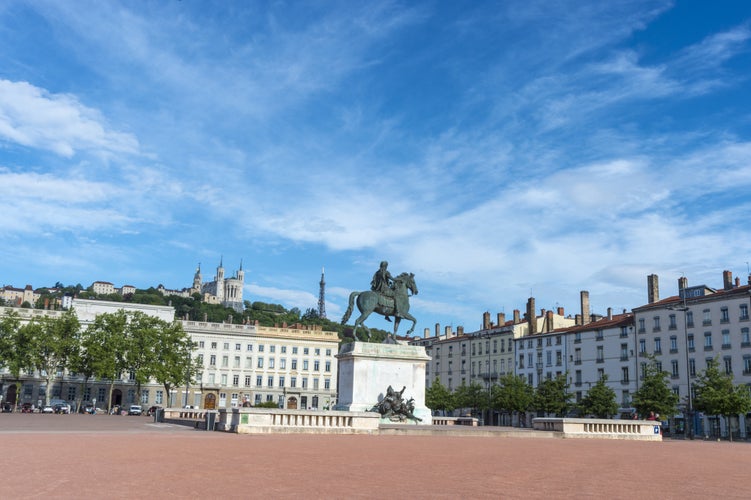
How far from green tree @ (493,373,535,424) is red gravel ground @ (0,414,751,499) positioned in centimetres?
6926

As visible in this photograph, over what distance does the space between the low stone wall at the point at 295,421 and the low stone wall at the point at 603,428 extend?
8.34 metres

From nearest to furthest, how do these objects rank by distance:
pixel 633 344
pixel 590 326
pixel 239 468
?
1. pixel 239 468
2. pixel 633 344
3. pixel 590 326

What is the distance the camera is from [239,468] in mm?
12594

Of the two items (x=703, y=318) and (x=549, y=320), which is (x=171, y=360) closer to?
(x=549, y=320)

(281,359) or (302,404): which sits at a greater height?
(281,359)

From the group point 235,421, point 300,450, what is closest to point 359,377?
point 235,421

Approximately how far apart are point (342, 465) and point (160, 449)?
5.16 m

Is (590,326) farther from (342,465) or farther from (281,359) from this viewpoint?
(342,465)

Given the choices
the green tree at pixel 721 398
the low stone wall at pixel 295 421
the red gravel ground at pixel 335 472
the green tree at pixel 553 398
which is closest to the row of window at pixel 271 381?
the green tree at pixel 553 398

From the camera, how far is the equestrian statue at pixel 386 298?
107ft

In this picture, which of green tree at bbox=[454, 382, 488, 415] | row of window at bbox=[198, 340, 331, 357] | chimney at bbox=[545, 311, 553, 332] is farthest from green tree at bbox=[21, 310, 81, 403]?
chimney at bbox=[545, 311, 553, 332]

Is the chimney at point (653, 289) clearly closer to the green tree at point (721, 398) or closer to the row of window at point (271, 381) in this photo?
the green tree at point (721, 398)

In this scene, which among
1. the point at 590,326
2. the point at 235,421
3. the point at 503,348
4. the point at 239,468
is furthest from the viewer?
the point at 503,348

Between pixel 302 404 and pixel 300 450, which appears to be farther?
pixel 302 404
